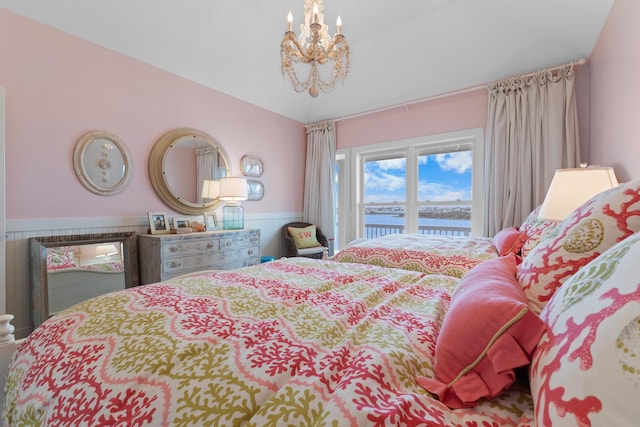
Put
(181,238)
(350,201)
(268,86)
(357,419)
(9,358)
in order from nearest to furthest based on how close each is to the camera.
A: (357,419) → (9,358) → (181,238) → (268,86) → (350,201)

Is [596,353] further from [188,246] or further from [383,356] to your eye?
[188,246]

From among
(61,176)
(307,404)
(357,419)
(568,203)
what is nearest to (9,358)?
(307,404)

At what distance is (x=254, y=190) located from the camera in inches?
162

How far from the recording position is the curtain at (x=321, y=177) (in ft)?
15.2

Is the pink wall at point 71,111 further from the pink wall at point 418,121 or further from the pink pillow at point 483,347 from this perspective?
the pink pillow at point 483,347

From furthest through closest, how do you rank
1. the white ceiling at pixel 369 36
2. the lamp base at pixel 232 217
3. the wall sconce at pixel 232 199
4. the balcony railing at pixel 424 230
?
the balcony railing at pixel 424 230 < the lamp base at pixel 232 217 < the wall sconce at pixel 232 199 < the white ceiling at pixel 369 36

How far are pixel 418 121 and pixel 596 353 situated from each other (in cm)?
397

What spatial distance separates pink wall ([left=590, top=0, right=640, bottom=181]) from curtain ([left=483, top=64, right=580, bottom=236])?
0.68 feet

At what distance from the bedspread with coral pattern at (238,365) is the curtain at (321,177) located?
11.4 ft

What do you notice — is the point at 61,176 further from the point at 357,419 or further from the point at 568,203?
the point at 568,203

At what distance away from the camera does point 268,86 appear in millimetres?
3986

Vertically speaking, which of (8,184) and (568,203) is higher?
(8,184)

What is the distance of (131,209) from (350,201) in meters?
3.04

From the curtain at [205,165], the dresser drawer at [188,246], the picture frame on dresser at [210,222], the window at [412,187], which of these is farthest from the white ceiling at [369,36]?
the dresser drawer at [188,246]
